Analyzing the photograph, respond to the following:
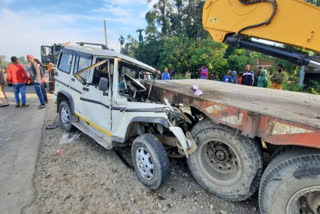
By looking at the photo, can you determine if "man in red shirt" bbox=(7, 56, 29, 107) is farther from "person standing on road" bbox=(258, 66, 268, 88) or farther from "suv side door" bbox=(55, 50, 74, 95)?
"person standing on road" bbox=(258, 66, 268, 88)

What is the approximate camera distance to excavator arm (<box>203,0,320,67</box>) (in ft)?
5.82

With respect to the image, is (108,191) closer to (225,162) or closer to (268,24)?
(225,162)

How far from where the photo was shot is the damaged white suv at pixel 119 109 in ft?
8.22

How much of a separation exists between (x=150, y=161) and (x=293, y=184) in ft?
5.73

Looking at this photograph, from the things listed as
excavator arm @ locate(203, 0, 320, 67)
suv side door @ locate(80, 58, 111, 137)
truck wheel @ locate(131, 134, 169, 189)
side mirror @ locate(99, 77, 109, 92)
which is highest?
excavator arm @ locate(203, 0, 320, 67)

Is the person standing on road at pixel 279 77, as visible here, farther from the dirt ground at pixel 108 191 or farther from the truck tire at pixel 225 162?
the truck tire at pixel 225 162

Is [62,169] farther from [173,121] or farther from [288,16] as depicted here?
[288,16]

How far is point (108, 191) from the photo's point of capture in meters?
2.62

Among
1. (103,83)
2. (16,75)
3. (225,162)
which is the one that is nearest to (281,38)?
(225,162)

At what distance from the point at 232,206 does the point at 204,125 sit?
3.88ft

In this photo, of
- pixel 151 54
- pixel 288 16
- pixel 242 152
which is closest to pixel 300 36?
pixel 288 16

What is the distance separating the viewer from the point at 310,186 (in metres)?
1.59

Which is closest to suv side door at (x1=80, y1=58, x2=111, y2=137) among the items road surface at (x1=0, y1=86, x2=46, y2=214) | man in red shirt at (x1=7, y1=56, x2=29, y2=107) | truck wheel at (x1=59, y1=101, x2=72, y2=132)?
truck wheel at (x1=59, y1=101, x2=72, y2=132)

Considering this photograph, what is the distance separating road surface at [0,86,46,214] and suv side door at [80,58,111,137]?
1.36 metres
